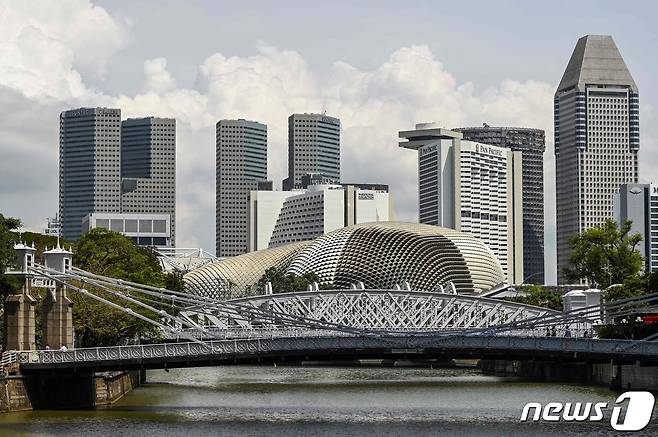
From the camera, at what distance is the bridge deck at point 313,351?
81.1 metres

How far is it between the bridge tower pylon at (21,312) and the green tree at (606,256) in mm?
75084

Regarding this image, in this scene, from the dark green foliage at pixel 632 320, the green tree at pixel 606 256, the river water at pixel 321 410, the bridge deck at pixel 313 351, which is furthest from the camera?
the green tree at pixel 606 256

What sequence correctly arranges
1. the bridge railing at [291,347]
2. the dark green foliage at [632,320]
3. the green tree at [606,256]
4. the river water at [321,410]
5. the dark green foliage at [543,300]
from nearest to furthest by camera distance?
the river water at [321,410]
the bridge railing at [291,347]
the dark green foliage at [632,320]
the green tree at [606,256]
the dark green foliage at [543,300]

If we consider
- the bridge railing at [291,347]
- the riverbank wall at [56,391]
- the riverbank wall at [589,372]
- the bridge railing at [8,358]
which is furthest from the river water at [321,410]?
the bridge railing at [291,347]

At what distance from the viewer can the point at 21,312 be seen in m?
83.6

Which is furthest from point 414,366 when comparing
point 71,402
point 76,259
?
point 71,402

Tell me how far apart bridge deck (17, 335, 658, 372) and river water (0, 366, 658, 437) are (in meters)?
2.65

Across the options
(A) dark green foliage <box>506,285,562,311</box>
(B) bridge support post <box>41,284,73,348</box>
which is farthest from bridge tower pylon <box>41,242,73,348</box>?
(A) dark green foliage <box>506,285,562,311</box>

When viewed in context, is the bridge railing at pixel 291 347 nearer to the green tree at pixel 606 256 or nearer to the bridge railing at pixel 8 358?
the bridge railing at pixel 8 358

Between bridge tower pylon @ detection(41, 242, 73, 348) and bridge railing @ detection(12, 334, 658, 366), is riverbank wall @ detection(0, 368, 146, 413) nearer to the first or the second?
bridge railing @ detection(12, 334, 658, 366)

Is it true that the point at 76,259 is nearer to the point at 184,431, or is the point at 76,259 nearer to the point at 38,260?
the point at 38,260

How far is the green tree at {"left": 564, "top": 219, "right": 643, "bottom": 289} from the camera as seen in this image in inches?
5846

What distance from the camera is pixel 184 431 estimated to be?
237ft

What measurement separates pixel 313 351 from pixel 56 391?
14.0 m
